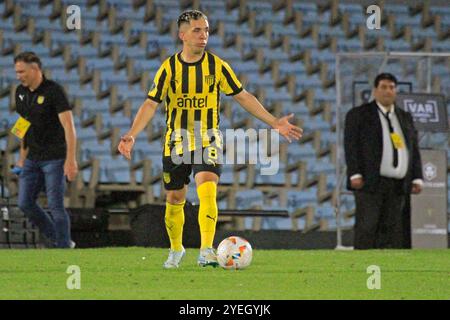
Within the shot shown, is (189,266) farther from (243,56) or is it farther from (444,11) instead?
(444,11)

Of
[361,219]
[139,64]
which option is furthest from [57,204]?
[139,64]

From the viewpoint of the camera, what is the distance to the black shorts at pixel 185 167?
6.47 metres

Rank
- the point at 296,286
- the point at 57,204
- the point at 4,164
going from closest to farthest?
the point at 296,286
the point at 57,204
the point at 4,164

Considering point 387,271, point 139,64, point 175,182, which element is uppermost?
point 139,64

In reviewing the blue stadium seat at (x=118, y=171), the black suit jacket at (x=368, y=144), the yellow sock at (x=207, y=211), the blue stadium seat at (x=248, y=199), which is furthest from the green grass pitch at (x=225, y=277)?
the blue stadium seat at (x=248, y=199)

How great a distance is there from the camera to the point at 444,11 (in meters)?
16.9

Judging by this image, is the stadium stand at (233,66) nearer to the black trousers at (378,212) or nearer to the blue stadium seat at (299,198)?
the blue stadium seat at (299,198)

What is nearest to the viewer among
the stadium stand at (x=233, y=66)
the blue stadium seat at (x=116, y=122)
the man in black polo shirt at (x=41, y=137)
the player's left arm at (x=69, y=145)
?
the player's left arm at (x=69, y=145)

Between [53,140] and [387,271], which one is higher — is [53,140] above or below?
above

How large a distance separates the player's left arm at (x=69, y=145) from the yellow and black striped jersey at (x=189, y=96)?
229cm

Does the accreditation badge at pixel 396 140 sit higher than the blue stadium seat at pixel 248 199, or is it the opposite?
the accreditation badge at pixel 396 140

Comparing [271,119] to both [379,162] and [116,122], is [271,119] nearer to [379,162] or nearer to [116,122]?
[379,162]

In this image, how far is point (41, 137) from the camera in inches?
357
